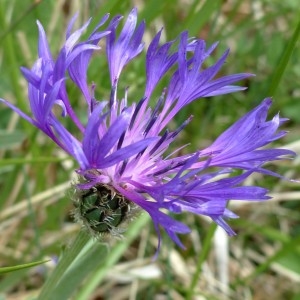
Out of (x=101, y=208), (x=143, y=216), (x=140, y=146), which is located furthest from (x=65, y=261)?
(x=143, y=216)

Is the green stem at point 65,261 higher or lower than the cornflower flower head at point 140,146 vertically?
lower

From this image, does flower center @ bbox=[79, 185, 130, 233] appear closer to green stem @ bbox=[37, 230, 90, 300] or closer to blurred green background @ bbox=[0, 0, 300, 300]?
green stem @ bbox=[37, 230, 90, 300]

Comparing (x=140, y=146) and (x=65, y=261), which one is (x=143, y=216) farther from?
(x=140, y=146)

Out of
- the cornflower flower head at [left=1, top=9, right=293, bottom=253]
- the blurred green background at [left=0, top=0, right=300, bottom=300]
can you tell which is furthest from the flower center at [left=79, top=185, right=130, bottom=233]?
the blurred green background at [left=0, top=0, right=300, bottom=300]

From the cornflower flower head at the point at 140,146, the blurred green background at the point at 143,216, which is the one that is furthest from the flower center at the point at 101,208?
the blurred green background at the point at 143,216

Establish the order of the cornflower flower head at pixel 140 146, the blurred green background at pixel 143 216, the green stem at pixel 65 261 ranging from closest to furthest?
the cornflower flower head at pixel 140 146 → the green stem at pixel 65 261 → the blurred green background at pixel 143 216

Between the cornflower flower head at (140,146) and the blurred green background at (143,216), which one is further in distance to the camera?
the blurred green background at (143,216)

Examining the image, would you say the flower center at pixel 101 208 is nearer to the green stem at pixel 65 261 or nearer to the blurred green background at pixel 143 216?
the green stem at pixel 65 261

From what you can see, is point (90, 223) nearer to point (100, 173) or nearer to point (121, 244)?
point (100, 173)
